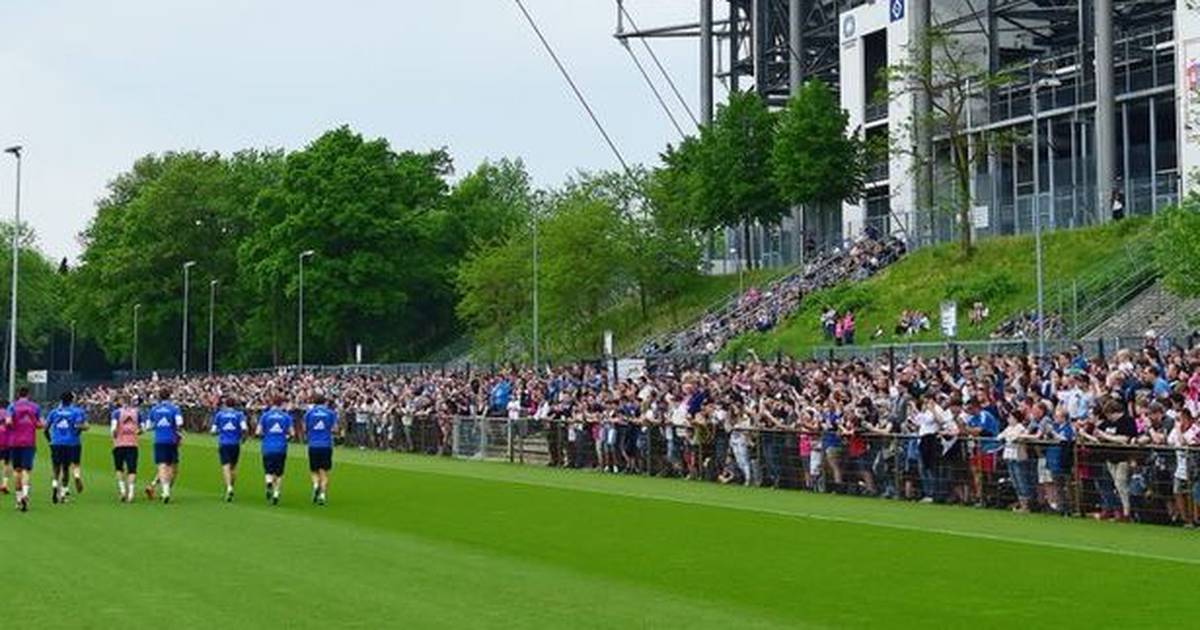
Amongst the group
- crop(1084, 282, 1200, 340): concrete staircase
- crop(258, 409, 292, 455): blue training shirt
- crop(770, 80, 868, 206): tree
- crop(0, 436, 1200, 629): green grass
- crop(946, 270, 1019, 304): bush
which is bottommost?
crop(0, 436, 1200, 629): green grass

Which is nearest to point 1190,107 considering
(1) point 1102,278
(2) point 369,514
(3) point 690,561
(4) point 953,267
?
(1) point 1102,278

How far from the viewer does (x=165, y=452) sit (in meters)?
31.5

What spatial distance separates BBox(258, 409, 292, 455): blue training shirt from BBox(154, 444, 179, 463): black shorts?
1.51 m

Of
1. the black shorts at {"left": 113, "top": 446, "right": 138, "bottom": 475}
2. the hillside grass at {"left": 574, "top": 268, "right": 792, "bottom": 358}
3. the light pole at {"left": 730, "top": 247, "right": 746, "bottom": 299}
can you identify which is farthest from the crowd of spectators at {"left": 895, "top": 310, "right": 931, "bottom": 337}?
the black shorts at {"left": 113, "top": 446, "right": 138, "bottom": 475}

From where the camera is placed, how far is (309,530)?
2530 centimetres

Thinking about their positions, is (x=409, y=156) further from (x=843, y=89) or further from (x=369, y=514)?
(x=369, y=514)

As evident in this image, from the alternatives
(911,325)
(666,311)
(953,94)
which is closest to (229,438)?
(911,325)

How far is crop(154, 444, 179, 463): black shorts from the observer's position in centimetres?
3141

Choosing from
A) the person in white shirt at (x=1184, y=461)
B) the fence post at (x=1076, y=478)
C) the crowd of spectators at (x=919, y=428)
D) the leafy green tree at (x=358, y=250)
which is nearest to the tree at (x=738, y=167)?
the leafy green tree at (x=358, y=250)

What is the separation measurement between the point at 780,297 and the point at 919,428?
44175 millimetres

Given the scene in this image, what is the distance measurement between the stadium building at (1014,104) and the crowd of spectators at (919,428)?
19.0 meters

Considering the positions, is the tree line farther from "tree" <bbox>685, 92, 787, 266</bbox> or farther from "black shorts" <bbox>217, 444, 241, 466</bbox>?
"black shorts" <bbox>217, 444, 241, 466</bbox>

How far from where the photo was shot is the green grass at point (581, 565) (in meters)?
15.8

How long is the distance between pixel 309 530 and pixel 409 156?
87.2 m
